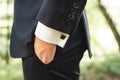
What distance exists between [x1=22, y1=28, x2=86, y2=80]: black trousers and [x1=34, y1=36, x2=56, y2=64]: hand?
0.18 ft

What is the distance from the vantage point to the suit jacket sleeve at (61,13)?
137 cm

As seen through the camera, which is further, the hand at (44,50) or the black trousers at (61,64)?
the black trousers at (61,64)

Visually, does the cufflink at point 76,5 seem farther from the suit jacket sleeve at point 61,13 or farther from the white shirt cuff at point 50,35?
the white shirt cuff at point 50,35

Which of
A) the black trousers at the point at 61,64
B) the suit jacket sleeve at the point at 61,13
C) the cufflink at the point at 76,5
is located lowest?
the black trousers at the point at 61,64

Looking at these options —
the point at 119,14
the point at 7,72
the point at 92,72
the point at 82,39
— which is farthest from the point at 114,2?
the point at 82,39

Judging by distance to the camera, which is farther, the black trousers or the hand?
the black trousers

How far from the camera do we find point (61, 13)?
1377mm

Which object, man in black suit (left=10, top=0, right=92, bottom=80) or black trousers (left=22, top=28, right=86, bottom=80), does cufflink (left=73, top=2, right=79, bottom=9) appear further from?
black trousers (left=22, top=28, right=86, bottom=80)

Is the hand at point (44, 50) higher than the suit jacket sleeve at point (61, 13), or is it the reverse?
the suit jacket sleeve at point (61, 13)

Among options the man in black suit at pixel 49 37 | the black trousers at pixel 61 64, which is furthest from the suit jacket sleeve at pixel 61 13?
the black trousers at pixel 61 64

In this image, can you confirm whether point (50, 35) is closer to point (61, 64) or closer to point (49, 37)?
point (49, 37)

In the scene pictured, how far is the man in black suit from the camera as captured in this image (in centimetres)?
138

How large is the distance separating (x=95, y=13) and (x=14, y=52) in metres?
5.28

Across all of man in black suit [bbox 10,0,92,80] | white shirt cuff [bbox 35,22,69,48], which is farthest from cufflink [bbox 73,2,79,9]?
white shirt cuff [bbox 35,22,69,48]
